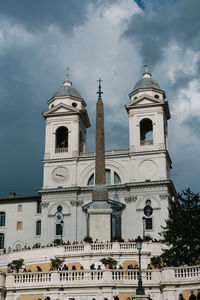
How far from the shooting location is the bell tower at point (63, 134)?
75.8 m

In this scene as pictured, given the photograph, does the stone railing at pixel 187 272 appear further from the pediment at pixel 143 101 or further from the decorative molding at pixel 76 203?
the pediment at pixel 143 101

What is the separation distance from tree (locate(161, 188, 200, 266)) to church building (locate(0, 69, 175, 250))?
23107mm

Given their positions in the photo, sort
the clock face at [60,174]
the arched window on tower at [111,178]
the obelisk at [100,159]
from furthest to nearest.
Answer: the clock face at [60,174]
the arched window on tower at [111,178]
the obelisk at [100,159]

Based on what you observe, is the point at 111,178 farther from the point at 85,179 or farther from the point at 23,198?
the point at 23,198

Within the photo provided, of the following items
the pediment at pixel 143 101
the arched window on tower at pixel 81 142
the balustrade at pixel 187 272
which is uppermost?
the pediment at pixel 143 101

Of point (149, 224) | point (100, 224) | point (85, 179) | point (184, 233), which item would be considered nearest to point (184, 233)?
point (184, 233)

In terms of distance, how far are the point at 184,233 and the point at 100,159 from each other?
25.6m

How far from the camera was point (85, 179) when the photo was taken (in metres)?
74.8

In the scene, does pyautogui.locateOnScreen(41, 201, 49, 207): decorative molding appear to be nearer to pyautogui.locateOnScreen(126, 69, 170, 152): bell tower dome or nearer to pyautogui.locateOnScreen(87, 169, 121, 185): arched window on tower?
pyautogui.locateOnScreen(87, 169, 121, 185): arched window on tower

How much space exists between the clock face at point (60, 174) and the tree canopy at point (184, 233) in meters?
33.7

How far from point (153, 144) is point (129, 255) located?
3173 cm

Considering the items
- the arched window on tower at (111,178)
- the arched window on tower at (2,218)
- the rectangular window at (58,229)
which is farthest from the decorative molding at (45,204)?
the arched window on tower at (2,218)

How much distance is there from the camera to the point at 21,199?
80312 millimetres

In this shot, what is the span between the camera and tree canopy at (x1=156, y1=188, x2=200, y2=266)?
38.7m
